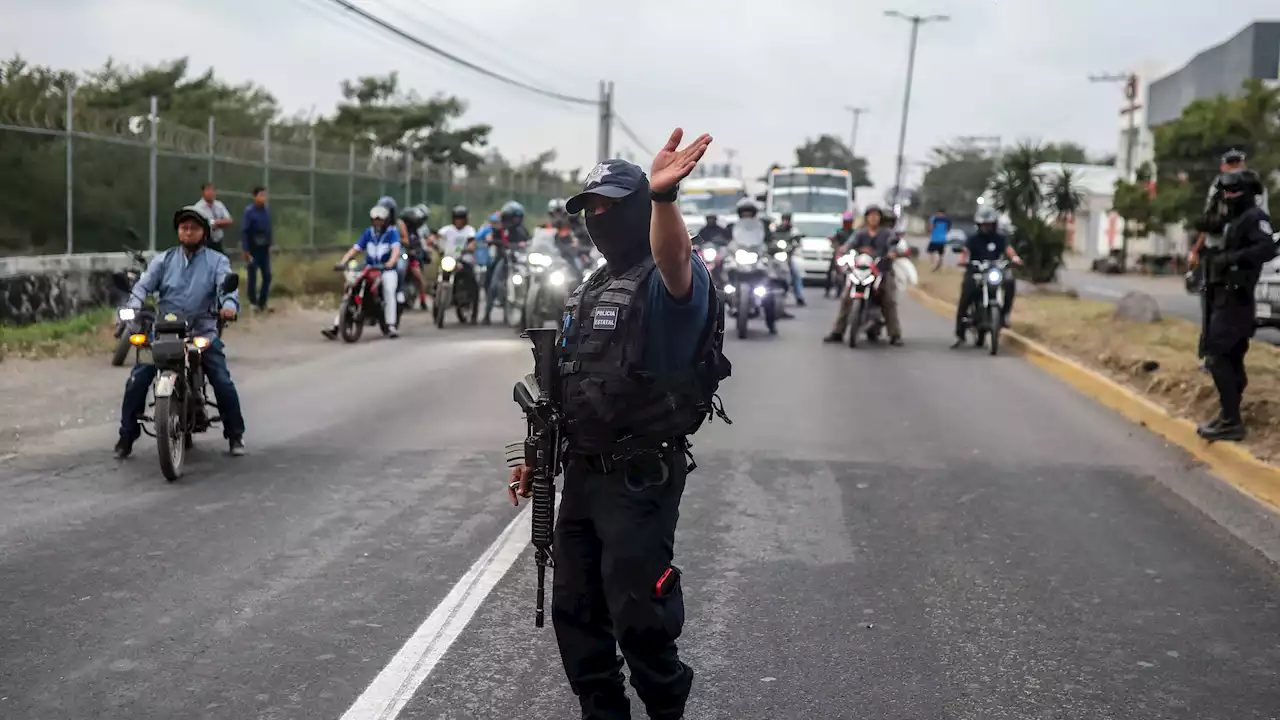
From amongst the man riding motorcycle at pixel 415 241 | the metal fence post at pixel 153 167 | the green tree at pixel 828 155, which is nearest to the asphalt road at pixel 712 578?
the metal fence post at pixel 153 167

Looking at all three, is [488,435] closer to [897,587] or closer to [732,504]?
[732,504]

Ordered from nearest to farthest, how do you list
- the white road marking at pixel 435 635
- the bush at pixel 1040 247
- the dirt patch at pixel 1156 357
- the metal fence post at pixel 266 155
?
1. the white road marking at pixel 435 635
2. the dirt patch at pixel 1156 357
3. the metal fence post at pixel 266 155
4. the bush at pixel 1040 247

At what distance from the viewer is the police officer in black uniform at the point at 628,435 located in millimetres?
3934

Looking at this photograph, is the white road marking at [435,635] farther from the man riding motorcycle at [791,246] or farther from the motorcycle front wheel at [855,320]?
the man riding motorcycle at [791,246]

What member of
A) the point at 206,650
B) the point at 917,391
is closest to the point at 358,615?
the point at 206,650

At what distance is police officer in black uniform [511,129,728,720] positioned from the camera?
12.9 ft

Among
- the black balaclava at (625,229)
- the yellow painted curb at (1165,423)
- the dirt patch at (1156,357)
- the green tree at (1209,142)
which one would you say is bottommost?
the yellow painted curb at (1165,423)

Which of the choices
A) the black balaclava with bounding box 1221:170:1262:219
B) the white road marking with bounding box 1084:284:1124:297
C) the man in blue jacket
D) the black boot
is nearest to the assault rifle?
the black balaclava with bounding box 1221:170:1262:219

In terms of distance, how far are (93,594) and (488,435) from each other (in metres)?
4.71

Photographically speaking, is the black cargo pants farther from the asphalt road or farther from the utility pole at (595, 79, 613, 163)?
the utility pole at (595, 79, 613, 163)

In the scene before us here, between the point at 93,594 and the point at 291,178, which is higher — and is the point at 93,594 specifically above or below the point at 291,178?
below

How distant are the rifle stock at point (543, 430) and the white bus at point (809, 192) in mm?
33007

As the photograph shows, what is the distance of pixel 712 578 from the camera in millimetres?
6391

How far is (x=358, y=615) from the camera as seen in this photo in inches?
225
